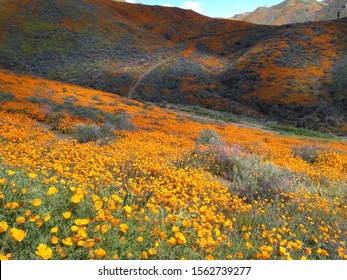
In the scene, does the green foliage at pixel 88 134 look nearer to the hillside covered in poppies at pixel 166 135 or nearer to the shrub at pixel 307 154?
the hillside covered in poppies at pixel 166 135

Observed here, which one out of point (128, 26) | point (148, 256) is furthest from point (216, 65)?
point (148, 256)

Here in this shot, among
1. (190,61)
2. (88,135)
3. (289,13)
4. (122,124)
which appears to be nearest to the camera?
(88,135)

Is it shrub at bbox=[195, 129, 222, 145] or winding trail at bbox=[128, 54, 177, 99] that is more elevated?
winding trail at bbox=[128, 54, 177, 99]

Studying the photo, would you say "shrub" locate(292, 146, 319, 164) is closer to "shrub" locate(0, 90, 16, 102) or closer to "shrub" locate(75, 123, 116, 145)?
"shrub" locate(75, 123, 116, 145)

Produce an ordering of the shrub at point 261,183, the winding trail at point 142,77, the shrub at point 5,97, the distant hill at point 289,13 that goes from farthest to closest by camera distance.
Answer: the distant hill at point 289,13
the winding trail at point 142,77
the shrub at point 5,97
the shrub at point 261,183

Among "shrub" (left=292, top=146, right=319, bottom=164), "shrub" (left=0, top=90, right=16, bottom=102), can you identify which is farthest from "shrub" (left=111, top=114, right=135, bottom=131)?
"shrub" (left=292, top=146, right=319, bottom=164)

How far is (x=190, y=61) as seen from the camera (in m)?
54.1

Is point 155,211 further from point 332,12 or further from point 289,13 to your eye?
point 289,13

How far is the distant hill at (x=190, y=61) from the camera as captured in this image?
3881 centimetres

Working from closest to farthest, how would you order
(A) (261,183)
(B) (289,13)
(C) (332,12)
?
(A) (261,183)
(C) (332,12)
(B) (289,13)

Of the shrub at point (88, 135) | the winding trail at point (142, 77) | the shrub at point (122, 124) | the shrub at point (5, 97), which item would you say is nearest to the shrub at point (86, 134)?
the shrub at point (88, 135)

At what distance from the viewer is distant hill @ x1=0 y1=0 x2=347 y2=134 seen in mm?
38812

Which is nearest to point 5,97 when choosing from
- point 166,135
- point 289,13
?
point 166,135

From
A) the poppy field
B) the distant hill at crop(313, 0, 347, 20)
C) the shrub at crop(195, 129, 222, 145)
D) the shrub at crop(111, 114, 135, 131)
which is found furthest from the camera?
the distant hill at crop(313, 0, 347, 20)
